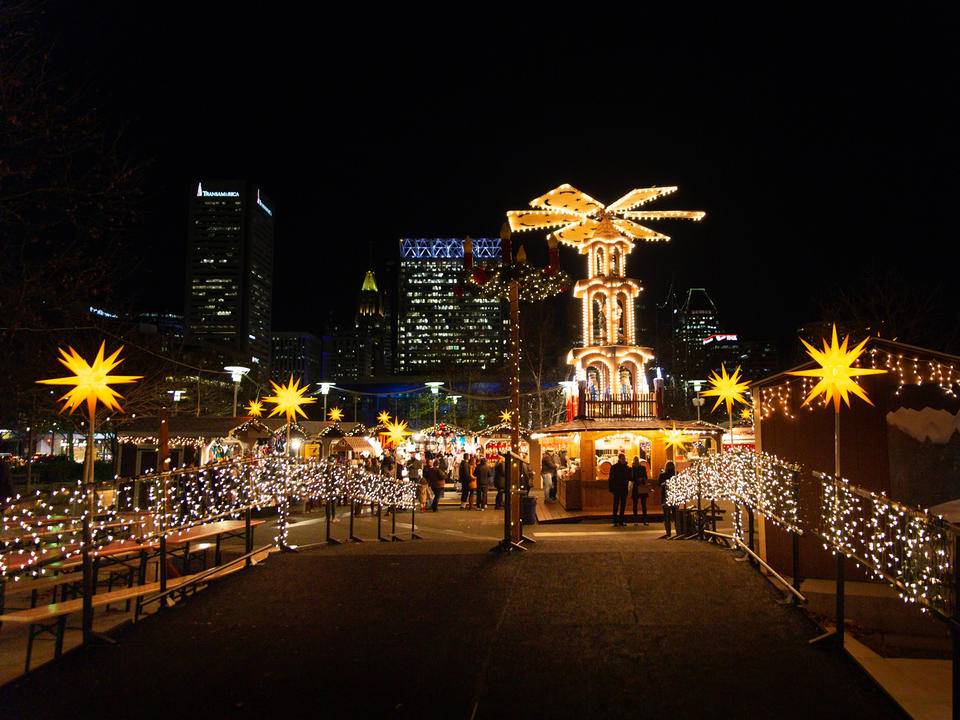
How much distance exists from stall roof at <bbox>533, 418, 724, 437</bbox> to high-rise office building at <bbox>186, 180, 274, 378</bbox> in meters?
125

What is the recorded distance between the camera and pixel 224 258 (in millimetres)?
Answer: 143500

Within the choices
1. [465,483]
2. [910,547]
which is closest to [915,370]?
[910,547]

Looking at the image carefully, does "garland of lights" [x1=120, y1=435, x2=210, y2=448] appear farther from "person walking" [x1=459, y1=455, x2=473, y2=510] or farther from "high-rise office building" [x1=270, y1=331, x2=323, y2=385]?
"high-rise office building" [x1=270, y1=331, x2=323, y2=385]

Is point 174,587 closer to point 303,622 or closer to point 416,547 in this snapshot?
point 303,622

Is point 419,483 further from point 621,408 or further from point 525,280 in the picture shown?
point 525,280

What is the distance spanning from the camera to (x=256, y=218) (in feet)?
481

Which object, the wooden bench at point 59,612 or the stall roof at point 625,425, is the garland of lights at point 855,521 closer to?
the wooden bench at point 59,612

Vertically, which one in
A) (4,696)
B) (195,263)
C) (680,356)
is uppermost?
(195,263)

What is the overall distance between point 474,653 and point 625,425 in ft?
53.5

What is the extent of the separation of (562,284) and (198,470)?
21.4 feet

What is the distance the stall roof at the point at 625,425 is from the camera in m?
20.6

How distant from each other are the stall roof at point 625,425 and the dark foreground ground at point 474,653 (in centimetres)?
1302

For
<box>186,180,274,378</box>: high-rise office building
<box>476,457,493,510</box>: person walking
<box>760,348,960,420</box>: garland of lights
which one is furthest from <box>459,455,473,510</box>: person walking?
<box>186,180,274,378</box>: high-rise office building

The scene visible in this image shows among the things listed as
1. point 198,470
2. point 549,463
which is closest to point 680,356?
point 549,463
